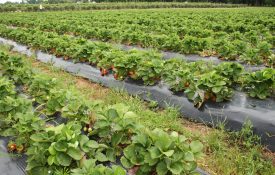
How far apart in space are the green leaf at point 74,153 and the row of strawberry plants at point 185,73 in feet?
8.35

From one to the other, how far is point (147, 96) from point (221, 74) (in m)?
1.44

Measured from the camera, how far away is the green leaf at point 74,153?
3.08m

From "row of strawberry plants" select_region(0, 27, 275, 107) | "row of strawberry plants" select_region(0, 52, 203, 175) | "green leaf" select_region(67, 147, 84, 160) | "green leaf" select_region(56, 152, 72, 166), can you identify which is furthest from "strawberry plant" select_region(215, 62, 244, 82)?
"green leaf" select_region(56, 152, 72, 166)

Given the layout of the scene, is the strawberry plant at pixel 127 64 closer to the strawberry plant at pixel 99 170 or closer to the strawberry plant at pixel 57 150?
the strawberry plant at pixel 57 150

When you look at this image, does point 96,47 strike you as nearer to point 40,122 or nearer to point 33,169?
point 40,122

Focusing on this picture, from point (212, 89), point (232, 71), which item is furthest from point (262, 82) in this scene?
point (212, 89)

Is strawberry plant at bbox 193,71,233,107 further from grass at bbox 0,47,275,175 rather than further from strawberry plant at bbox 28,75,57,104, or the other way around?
strawberry plant at bbox 28,75,57,104

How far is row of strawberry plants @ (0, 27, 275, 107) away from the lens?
4.97m

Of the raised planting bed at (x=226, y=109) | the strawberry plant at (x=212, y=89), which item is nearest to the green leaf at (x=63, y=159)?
the raised planting bed at (x=226, y=109)

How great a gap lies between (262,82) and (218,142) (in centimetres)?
135

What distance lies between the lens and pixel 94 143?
10.9 ft

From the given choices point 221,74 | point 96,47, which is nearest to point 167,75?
point 221,74

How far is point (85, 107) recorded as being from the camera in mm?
3973

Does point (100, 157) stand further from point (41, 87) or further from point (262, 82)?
point (262, 82)
